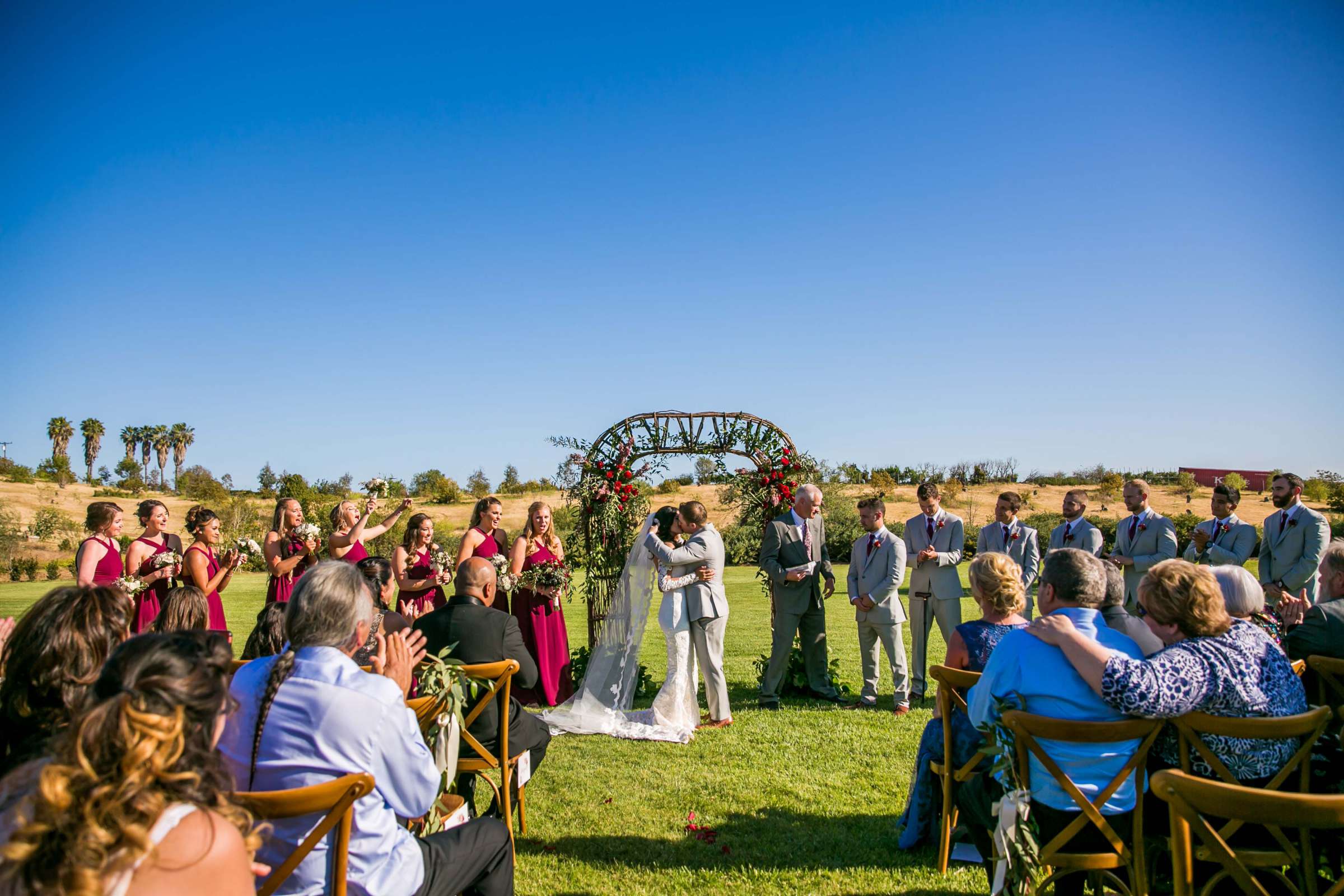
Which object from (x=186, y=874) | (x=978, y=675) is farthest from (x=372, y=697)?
(x=978, y=675)

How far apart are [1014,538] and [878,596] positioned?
6.52 feet

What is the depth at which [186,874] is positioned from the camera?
168 cm

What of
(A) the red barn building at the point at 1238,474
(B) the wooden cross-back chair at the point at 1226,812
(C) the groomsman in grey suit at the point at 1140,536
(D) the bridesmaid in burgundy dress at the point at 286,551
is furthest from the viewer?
(A) the red barn building at the point at 1238,474

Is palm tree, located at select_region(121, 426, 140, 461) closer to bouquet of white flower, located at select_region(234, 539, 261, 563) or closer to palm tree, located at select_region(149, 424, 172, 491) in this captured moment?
palm tree, located at select_region(149, 424, 172, 491)

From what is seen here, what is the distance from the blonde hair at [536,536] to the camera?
826 centimetres

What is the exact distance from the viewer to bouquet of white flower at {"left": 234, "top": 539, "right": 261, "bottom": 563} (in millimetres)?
7114

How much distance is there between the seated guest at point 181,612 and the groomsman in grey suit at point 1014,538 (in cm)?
743

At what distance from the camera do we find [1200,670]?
122 inches

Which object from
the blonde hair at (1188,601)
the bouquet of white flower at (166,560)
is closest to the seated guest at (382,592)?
the bouquet of white flower at (166,560)

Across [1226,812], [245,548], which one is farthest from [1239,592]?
[245,548]

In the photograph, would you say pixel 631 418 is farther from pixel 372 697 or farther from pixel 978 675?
pixel 372 697

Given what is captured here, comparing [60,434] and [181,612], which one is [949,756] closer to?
[181,612]

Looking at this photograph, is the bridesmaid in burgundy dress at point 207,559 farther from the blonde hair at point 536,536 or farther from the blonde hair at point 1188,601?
the blonde hair at point 1188,601

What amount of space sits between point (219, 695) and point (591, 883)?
3.02 m
